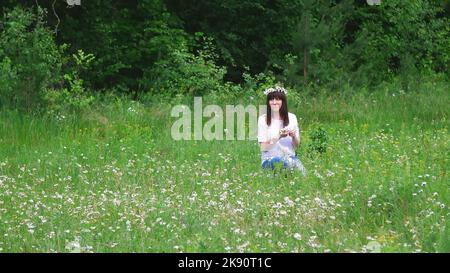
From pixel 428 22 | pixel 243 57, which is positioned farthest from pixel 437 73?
pixel 243 57

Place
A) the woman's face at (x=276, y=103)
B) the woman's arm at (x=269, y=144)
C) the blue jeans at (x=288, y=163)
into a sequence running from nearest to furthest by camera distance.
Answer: the blue jeans at (x=288, y=163) < the woman's arm at (x=269, y=144) < the woman's face at (x=276, y=103)

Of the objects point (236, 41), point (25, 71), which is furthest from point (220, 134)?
point (236, 41)

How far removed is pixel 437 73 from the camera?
24500 mm

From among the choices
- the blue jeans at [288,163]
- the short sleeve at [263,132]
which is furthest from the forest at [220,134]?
the short sleeve at [263,132]

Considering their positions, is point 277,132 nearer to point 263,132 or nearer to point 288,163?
point 263,132

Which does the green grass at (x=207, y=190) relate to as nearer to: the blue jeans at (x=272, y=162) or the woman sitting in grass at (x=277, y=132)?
the blue jeans at (x=272, y=162)

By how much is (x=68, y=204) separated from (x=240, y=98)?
8.82 m

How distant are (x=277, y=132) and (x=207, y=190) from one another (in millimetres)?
1785

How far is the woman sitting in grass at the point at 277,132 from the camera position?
10109 mm

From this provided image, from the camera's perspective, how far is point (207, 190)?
8812 millimetres

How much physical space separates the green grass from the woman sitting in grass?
0.30 meters

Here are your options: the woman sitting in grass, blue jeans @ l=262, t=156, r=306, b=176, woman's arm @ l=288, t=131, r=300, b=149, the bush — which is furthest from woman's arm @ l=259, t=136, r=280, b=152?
the bush

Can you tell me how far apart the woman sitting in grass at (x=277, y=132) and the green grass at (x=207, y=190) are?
30 cm
